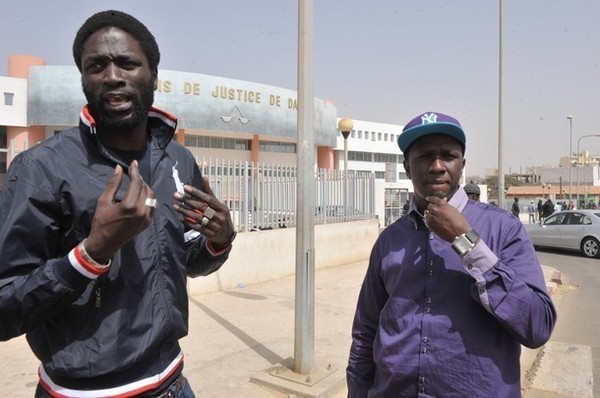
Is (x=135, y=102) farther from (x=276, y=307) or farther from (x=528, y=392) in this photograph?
(x=276, y=307)

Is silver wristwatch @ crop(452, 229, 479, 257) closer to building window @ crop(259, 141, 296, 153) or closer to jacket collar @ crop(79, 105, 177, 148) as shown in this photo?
jacket collar @ crop(79, 105, 177, 148)

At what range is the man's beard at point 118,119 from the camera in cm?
158

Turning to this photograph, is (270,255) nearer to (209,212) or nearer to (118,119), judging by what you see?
(209,212)

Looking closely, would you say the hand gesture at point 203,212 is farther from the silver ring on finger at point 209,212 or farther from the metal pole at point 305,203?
the metal pole at point 305,203

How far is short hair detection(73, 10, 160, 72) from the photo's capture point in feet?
5.23

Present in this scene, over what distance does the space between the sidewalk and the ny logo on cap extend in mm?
2846

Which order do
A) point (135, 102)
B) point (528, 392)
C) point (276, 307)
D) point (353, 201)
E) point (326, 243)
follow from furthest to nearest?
point (353, 201)
point (326, 243)
point (276, 307)
point (528, 392)
point (135, 102)

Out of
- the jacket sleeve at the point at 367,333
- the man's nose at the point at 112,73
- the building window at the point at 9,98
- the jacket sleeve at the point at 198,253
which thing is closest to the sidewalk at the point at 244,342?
A: the jacket sleeve at the point at 367,333

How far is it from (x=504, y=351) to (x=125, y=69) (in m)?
1.62

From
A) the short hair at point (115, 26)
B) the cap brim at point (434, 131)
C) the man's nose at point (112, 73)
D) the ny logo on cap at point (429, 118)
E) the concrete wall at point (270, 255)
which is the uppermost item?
the short hair at point (115, 26)

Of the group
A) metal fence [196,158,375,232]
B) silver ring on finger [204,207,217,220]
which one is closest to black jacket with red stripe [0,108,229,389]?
silver ring on finger [204,207,217,220]

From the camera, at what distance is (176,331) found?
1.63m

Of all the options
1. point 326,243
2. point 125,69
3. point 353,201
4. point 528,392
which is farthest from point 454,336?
point 353,201

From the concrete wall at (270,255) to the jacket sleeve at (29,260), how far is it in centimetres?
587
